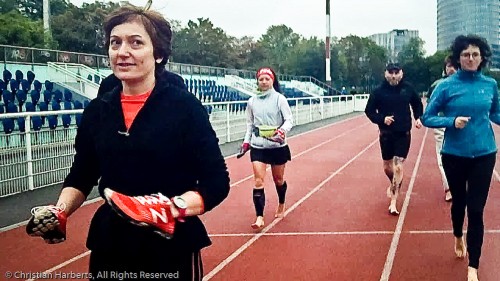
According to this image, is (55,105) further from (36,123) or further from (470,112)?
(470,112)

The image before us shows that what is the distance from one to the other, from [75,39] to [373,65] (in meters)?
47.1

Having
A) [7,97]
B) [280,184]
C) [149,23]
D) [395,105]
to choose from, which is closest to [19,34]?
[7,97]

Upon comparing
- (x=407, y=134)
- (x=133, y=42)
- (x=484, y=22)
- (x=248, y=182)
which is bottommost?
(x=248, y=182)

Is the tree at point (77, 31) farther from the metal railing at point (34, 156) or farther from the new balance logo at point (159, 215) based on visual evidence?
the new balance logo at point (159, 215)

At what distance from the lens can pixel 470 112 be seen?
4.55 metres

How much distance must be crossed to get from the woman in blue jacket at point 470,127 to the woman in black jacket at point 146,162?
2.88 m

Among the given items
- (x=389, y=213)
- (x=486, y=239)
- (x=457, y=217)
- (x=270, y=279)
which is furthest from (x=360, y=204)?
(x=270, y=279)

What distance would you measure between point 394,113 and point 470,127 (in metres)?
2.65

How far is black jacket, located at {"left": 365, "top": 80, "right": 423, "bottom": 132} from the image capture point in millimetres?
7188

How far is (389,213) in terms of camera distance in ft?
23.1

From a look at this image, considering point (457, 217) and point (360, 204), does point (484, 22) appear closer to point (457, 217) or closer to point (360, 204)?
point (360, 204)

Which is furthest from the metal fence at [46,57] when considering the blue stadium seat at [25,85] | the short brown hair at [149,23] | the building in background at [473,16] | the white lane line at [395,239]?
the building in background at [473,16]

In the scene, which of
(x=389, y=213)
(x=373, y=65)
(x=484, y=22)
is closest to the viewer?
(x=389, y=213)

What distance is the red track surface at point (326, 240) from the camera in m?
4.84
